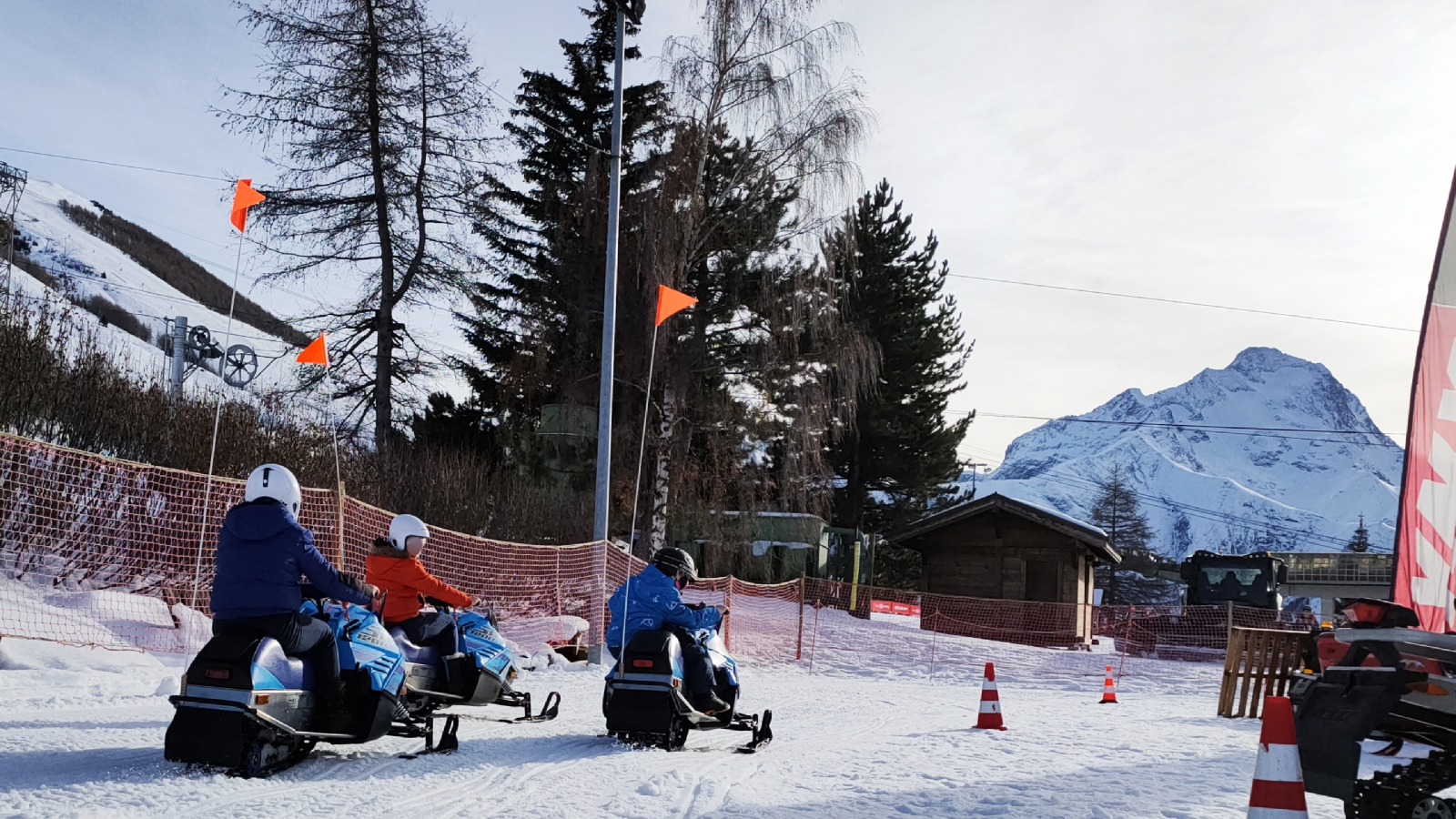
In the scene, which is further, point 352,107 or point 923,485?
point 923,485

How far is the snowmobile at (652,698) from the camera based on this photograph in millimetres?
7848

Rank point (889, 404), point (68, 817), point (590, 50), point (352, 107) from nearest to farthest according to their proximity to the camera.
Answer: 1. point (68, 817)
2. point (352, 107)
3. point (590, 50)
4. point (889, 404)

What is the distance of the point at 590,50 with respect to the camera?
28922 mm

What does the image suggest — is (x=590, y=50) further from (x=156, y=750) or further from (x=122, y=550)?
(x=156, y=750)

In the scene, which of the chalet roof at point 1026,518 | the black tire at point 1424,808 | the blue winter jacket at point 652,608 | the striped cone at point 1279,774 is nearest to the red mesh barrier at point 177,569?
the blue winter jacket at point 652,608

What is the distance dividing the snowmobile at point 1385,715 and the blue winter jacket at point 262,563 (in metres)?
4.87

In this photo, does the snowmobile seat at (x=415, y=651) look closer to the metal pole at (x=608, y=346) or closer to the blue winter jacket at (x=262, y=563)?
the blue winter jacket at (x=262, y=563)

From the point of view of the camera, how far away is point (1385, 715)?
16.6 ft

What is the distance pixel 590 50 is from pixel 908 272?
43.6 feet

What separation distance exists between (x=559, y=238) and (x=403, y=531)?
668 inches

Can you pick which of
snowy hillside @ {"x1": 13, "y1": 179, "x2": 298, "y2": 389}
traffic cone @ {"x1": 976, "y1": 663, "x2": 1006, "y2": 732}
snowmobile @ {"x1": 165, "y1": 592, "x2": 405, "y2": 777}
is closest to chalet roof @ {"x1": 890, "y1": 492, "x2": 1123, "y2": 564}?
traffic cone @ {"x1": 976, "y1": 663, "x2": 1006, "y2": 732}

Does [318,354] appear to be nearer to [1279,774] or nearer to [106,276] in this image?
[1279,774]

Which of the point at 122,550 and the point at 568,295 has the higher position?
the point at 568,295

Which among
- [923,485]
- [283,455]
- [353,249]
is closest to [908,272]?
[923,485]
